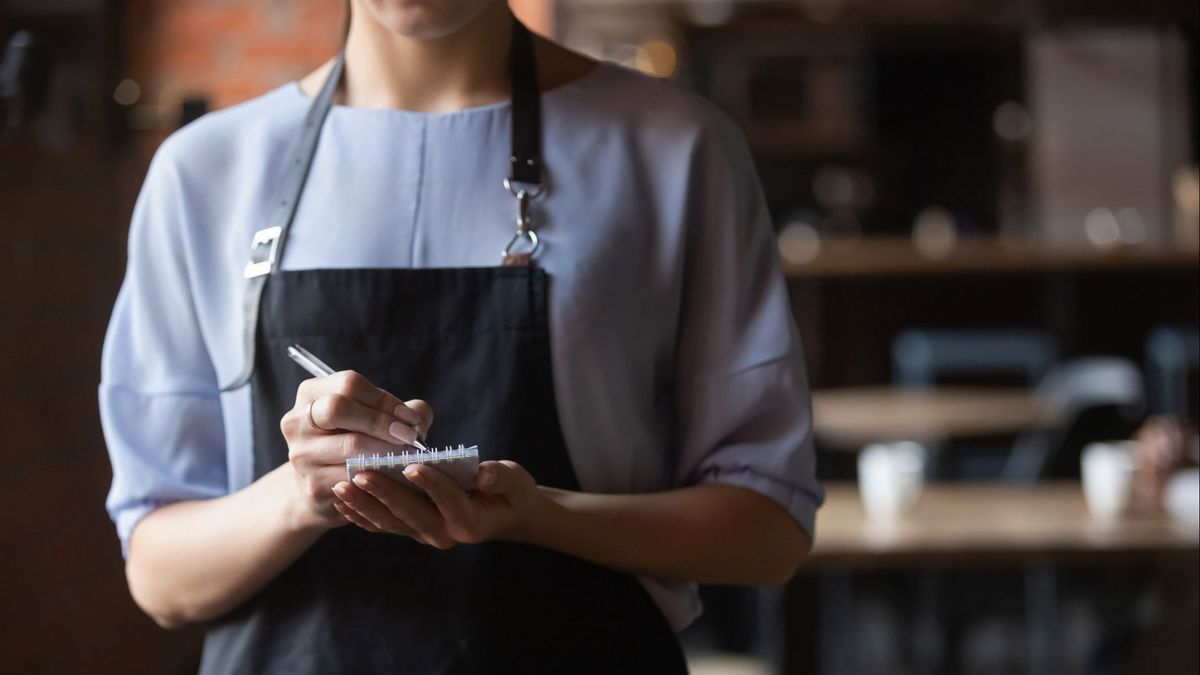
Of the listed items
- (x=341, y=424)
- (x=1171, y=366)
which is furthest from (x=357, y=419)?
(x=1171, y=366)

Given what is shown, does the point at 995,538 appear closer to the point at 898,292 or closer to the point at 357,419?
the point at 357,419

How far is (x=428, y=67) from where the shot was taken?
0.91 metres

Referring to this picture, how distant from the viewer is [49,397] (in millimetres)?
1046

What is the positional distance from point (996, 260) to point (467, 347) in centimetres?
398

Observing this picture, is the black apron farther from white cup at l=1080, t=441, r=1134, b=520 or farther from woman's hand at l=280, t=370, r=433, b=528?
white cup at l=1080, t=441, r=1134, b=520

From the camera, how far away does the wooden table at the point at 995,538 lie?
1921 millimetres

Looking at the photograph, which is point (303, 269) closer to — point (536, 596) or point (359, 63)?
point (359, 63)

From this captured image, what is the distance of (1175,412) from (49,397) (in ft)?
15.3

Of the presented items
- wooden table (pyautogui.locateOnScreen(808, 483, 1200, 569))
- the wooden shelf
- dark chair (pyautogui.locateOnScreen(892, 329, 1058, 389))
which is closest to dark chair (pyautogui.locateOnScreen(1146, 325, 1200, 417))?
dark chair (pyautogui.locateOnScreen(892, 329, 1058, 389))

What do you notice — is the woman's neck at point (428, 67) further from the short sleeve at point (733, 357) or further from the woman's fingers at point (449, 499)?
the woman's fingers at point (449, 499)

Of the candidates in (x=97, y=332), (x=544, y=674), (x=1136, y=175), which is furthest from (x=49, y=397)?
(x=1136, y=175)

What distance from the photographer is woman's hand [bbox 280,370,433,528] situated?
71 cm

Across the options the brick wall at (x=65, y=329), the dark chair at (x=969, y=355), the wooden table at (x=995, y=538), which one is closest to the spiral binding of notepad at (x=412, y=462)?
the brick wall at (x=65, y=329)

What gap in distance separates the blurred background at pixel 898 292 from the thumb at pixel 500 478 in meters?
0.41
